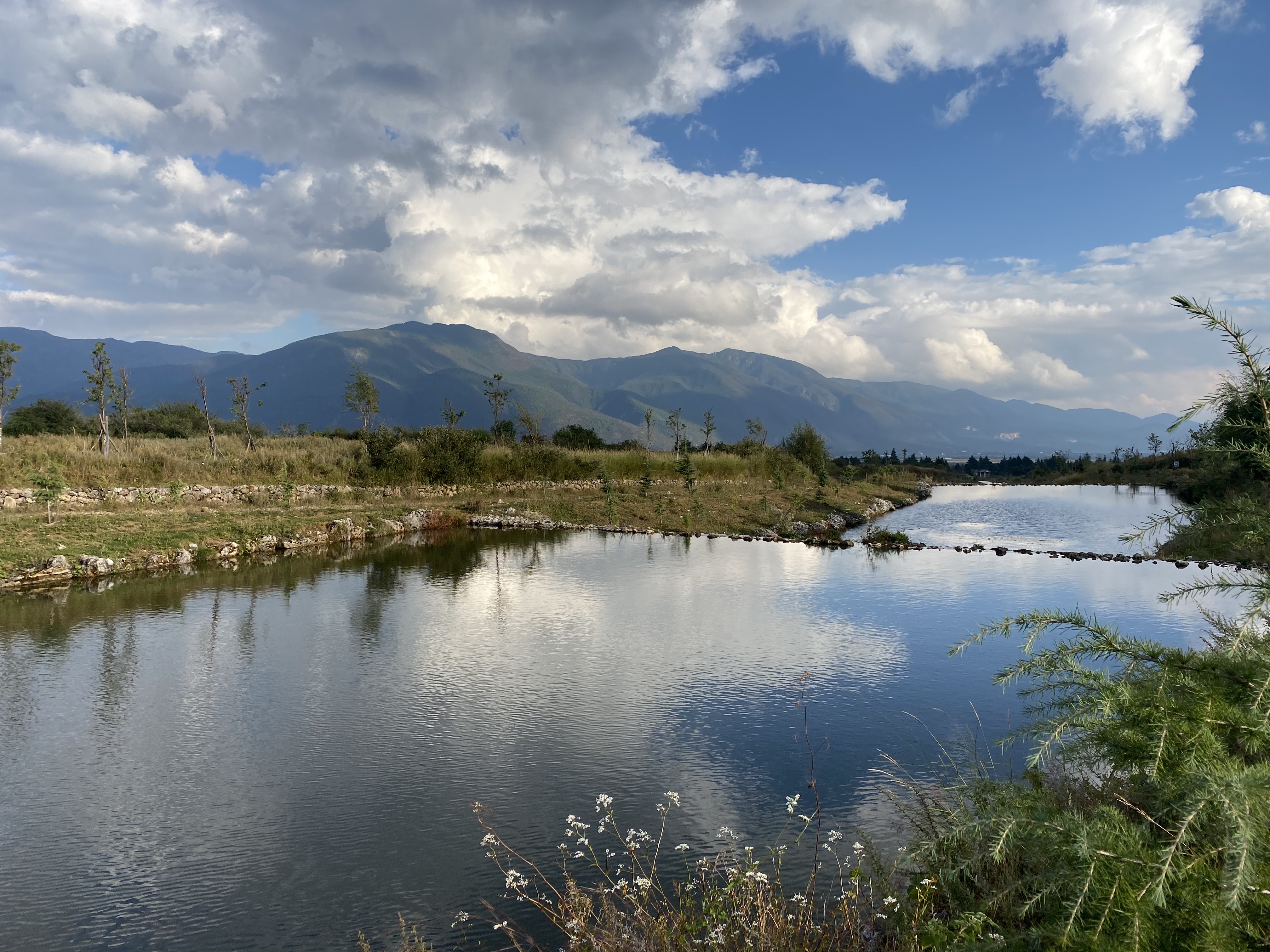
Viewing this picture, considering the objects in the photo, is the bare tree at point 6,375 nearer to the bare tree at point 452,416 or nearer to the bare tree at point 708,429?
the bare tree at point 452,416

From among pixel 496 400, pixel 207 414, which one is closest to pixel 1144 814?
pixel 207 414

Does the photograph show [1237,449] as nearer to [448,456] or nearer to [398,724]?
[398,724]

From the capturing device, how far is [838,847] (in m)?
6.72

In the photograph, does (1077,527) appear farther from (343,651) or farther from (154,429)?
(154,429)

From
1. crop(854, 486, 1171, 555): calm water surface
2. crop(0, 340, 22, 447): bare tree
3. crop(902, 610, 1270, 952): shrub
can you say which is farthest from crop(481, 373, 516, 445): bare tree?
crop(902, 610, 1270, 952): shrub

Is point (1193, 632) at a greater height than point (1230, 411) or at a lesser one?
lesser

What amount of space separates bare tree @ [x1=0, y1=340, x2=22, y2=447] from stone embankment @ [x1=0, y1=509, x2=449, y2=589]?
17029 millimetres

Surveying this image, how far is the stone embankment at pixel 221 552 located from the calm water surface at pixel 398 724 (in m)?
2.33

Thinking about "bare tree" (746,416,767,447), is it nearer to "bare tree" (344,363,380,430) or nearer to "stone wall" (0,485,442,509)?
"bare tree" (344,363,380,430)

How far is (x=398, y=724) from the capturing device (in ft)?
31.9

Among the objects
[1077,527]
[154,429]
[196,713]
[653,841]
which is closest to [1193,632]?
[653,841]

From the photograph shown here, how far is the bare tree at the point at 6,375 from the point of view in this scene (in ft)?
106

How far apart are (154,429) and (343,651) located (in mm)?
60919

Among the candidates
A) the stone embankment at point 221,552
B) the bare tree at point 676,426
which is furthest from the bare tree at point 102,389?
the bare tree at point 676,426
